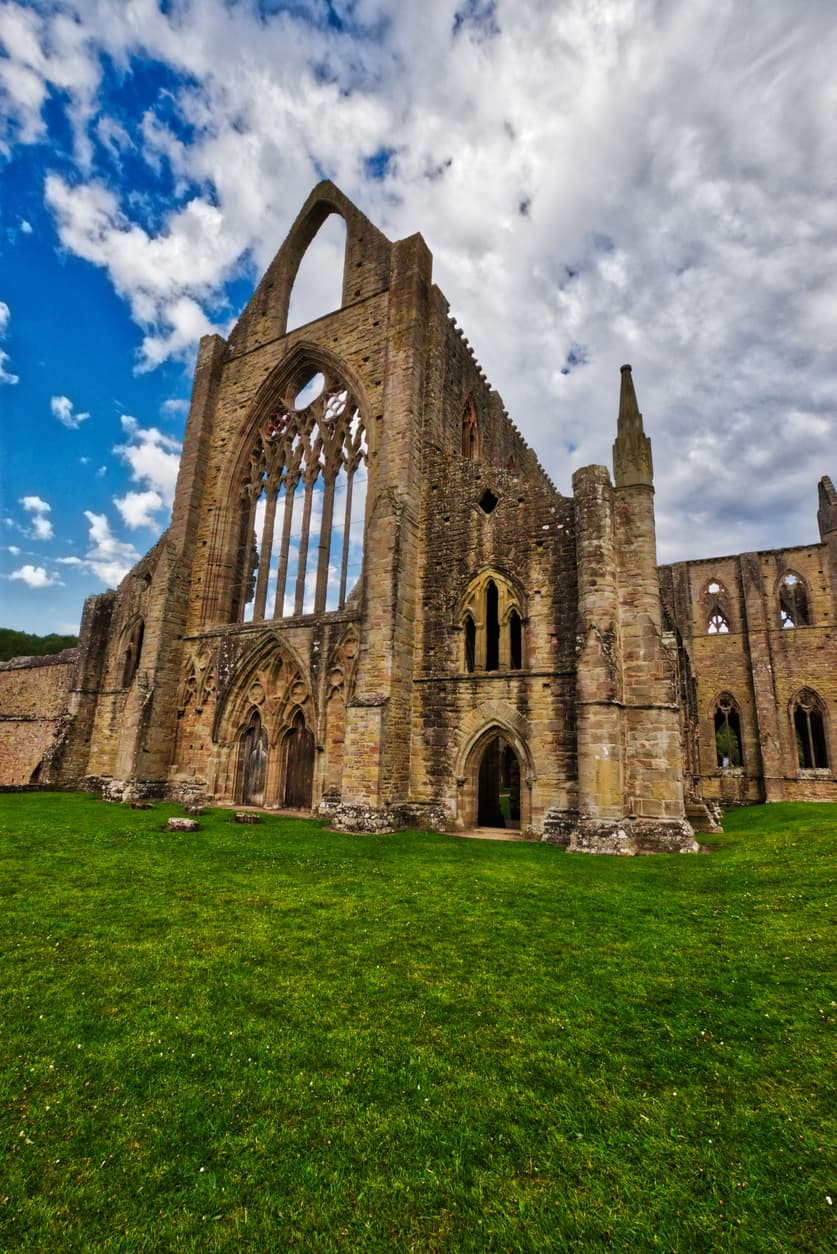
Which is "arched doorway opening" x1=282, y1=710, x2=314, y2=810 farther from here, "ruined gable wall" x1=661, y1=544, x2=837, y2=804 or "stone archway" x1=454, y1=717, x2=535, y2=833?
"ruined gable wall" x1=661, y1=544, x2=837, y2=804

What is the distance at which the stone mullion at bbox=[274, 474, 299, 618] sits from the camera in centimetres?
1784

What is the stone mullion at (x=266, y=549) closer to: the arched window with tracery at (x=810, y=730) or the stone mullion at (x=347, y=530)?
the stone mullion at (x=347, y=530)

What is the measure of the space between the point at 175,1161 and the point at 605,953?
4.10m

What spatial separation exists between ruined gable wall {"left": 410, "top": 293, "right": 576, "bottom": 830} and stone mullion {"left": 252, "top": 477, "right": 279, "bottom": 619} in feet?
19.3

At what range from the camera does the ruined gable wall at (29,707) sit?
2438 cm

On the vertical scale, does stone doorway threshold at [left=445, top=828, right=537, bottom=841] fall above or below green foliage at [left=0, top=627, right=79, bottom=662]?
below

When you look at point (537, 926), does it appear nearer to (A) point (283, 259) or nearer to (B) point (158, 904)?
(B) point (158, 904)

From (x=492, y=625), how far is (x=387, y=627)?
2.79 metres

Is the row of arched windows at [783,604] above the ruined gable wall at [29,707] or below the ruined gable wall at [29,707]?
above

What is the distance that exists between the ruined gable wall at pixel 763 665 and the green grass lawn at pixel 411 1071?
23.9 metres

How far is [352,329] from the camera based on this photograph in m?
18.2

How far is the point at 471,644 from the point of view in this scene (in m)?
14.9

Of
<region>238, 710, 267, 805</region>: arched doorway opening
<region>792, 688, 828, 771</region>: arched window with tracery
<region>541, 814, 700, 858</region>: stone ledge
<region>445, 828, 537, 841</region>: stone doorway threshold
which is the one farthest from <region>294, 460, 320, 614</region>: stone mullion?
<region>792, 688, 828, 771</region>: arched window with tracery

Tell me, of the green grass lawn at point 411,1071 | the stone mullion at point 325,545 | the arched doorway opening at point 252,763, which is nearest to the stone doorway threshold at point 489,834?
the green grass lawn at point 411,1071
